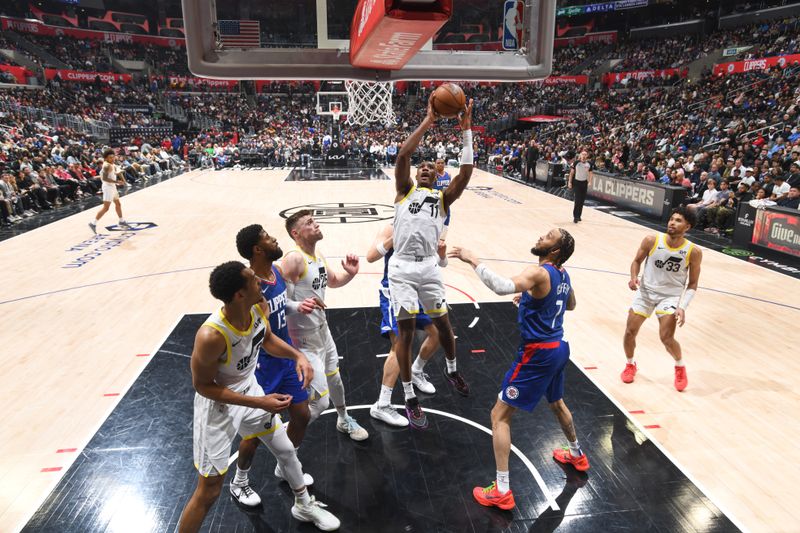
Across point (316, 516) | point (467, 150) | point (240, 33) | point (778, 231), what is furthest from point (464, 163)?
point (778, 231)

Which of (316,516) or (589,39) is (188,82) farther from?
(316,516)

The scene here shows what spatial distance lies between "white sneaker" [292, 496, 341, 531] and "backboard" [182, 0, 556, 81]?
4455 mm

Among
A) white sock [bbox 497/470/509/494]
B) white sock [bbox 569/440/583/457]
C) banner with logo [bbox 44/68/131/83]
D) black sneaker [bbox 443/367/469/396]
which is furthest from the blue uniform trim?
banner with logo [bbox 44/68/131/83]

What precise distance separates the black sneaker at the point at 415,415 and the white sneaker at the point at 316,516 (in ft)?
3.59

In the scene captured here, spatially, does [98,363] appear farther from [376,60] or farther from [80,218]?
[80,218]

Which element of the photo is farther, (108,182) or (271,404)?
(108,182)

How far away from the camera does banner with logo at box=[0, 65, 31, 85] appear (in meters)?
28.4

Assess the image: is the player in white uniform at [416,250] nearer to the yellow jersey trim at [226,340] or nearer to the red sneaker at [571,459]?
the red sneaker at [571,459]

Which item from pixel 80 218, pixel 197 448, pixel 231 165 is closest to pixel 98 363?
pixel 197 448

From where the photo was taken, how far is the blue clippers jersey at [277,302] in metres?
3.29

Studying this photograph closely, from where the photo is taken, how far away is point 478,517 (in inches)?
132

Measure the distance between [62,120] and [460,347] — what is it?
27.7 meters

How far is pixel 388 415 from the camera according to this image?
4.36 meters

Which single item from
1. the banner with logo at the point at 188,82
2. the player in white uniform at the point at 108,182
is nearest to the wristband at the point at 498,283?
the player in white uniform at the point at 108,182
